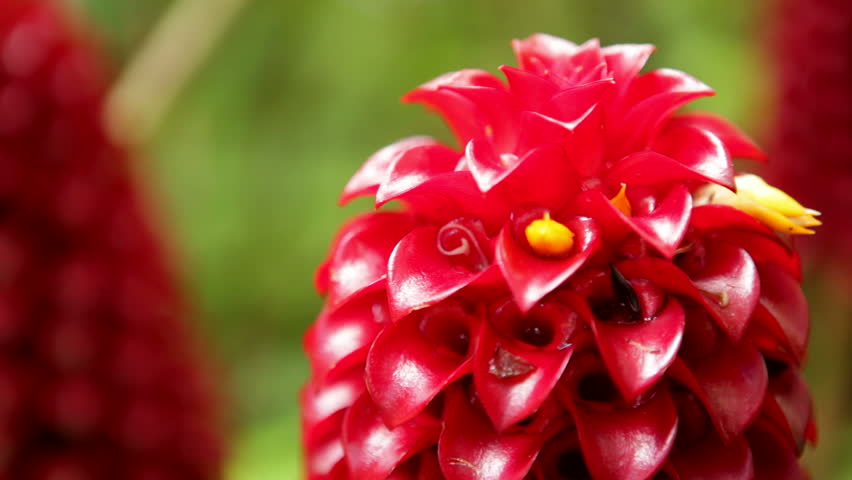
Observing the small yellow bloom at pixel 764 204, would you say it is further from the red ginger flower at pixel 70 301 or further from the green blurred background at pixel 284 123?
the green blurred background at pixel 284 123

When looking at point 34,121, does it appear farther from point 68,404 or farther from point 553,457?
point 553,457

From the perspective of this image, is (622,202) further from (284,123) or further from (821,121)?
(284,123)

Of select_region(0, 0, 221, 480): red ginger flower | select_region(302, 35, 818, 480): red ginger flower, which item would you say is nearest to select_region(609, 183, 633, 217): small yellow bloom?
select_region(302, 35, 818, 480): red ginger flower

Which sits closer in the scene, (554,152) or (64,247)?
(554,152)

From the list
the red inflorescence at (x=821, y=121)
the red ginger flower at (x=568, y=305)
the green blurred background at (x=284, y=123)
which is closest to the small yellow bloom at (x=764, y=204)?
the red ginger flower at (x=568, y=305)

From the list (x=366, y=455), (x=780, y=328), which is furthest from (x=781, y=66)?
(x=366, y=455)

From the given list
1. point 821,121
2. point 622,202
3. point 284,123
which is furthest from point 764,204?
point 284,123

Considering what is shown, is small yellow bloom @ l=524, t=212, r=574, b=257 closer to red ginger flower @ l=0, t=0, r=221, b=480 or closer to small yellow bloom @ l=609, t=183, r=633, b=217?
small yellow bloom @ l=609, t=183, r=633, b=217

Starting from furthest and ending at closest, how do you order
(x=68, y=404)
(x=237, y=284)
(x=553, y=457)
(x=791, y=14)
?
(x=237, y=284), (x=791, y=14), (x=68, y=404), (x=553, y=457)
